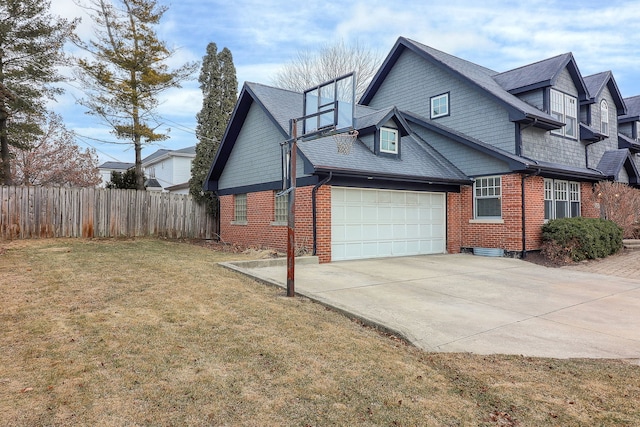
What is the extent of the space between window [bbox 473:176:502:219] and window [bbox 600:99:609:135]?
8.22 m

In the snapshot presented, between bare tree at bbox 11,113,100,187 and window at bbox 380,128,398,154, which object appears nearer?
window at bbox 380,128,398,154

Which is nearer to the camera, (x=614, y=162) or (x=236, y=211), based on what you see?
(x=236, y=211)

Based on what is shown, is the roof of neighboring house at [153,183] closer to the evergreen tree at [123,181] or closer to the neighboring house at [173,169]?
the neighboring house at [173,169]

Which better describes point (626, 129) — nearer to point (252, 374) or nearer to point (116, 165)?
point (252, 374)

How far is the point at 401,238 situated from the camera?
Answer: 1332 centimetres

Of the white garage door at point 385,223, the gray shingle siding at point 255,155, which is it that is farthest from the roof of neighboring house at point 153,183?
the white garage door at point 385,223

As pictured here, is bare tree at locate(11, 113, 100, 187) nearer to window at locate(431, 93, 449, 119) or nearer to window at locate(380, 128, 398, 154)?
window at locate(380, 128, 398, 154)

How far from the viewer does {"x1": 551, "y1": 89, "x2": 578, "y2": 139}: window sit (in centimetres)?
1505

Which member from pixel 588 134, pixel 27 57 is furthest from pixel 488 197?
pixel 27 57

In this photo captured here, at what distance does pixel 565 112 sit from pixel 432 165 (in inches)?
244

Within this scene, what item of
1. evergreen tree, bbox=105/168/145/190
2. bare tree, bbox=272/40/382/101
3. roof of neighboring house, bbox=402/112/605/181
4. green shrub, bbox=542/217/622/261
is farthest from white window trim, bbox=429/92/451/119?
bare tree, bbox=272/40/382/101

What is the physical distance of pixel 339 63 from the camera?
3112 cm

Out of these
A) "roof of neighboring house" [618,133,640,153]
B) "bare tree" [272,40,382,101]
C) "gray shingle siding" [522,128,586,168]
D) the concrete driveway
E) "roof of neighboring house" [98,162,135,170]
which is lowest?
the concrete driveway

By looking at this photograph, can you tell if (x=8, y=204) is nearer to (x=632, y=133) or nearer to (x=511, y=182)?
(x=511, y=182)
